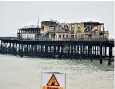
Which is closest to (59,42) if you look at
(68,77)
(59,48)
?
(59,48)

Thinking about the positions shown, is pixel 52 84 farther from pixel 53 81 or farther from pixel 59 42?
pixel 59 42

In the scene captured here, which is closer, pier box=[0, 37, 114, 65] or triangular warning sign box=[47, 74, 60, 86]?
triangular warning sign box=[47, 74, 60, 86]

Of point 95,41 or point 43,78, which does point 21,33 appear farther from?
point 43,78

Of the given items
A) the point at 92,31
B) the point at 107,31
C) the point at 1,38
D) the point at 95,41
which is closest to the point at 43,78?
the point at 95,41

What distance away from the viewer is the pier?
3672 cm

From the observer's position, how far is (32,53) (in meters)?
41.4

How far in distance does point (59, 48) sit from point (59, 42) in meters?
1.91

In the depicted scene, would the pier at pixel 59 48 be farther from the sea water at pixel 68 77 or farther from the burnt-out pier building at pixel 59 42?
the sea water at pixel 68 77

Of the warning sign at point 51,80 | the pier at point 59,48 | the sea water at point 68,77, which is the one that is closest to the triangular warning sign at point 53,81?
the warning sign at point 51,80

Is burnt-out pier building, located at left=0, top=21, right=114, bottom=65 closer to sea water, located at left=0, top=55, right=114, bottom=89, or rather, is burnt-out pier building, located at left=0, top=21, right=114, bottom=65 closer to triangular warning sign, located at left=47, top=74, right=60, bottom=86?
sea water, located at left=0, top=55, right=114, bottom=89

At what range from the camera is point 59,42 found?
39344 millimetres

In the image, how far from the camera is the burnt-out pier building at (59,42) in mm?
37938

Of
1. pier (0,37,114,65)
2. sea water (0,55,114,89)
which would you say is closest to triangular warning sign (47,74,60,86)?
sea water (0,55,114,89)

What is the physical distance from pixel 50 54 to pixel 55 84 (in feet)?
125
